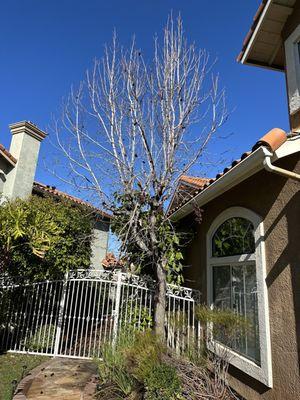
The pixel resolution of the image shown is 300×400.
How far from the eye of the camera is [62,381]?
6574 millimetres

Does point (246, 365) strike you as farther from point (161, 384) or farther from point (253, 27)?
point (253, 27)

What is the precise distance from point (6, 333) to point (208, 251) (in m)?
6.30

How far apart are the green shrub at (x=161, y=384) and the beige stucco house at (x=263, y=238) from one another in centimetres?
142

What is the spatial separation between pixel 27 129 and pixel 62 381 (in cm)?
921

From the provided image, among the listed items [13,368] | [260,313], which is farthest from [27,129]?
[260,313]

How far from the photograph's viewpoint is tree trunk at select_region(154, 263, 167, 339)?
7.28 meters

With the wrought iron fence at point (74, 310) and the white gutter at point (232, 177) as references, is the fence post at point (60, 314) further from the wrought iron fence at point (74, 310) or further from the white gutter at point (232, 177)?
the white gutter at point (232, 177)

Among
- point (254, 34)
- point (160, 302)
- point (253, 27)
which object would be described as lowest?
point (160, 302)

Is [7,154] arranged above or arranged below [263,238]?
above

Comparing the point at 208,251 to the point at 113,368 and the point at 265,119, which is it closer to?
the point at 113,368

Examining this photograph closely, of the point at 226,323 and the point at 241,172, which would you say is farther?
the point at 241,172

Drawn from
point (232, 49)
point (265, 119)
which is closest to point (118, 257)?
point (265, 119)

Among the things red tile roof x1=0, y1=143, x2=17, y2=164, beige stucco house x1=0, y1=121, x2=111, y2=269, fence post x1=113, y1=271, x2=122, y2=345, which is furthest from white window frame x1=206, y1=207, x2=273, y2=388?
red tile roof x1=0, y1=143, x2=17, y2=164

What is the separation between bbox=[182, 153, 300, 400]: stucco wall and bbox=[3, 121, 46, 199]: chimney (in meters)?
8.78
